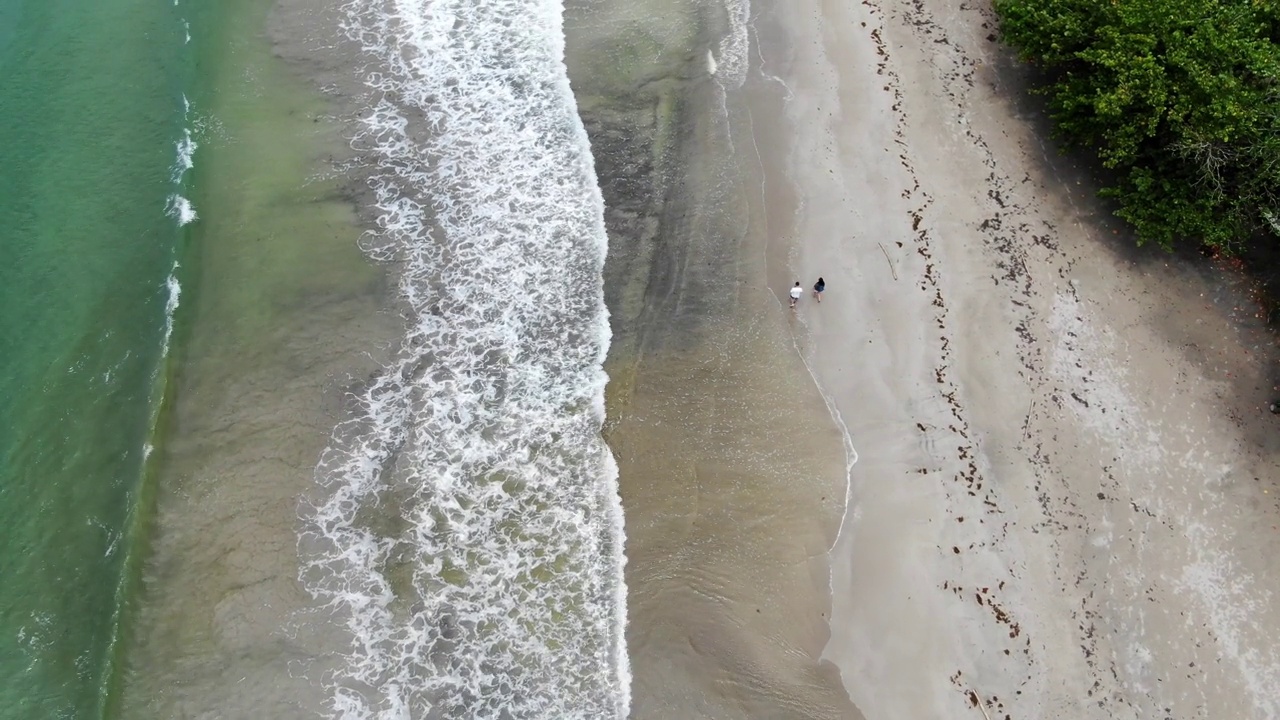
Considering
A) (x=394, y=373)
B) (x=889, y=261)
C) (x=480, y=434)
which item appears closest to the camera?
(x=480, y=434)

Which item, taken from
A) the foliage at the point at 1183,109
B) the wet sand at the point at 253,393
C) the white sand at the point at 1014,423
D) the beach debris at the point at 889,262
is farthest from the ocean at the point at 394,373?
the foliage at the point at 1183,109

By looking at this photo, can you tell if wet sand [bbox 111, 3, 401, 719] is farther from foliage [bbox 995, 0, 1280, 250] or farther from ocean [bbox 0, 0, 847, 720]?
foliage [bbox 995, 0, 1280, 250]

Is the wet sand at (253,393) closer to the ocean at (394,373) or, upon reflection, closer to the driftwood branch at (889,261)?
the ocean at (394,373)

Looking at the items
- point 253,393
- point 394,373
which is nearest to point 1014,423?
point 394,373

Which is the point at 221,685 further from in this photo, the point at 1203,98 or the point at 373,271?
the point at 1203,98

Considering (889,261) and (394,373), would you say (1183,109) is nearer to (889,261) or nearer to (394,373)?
(889,261)
